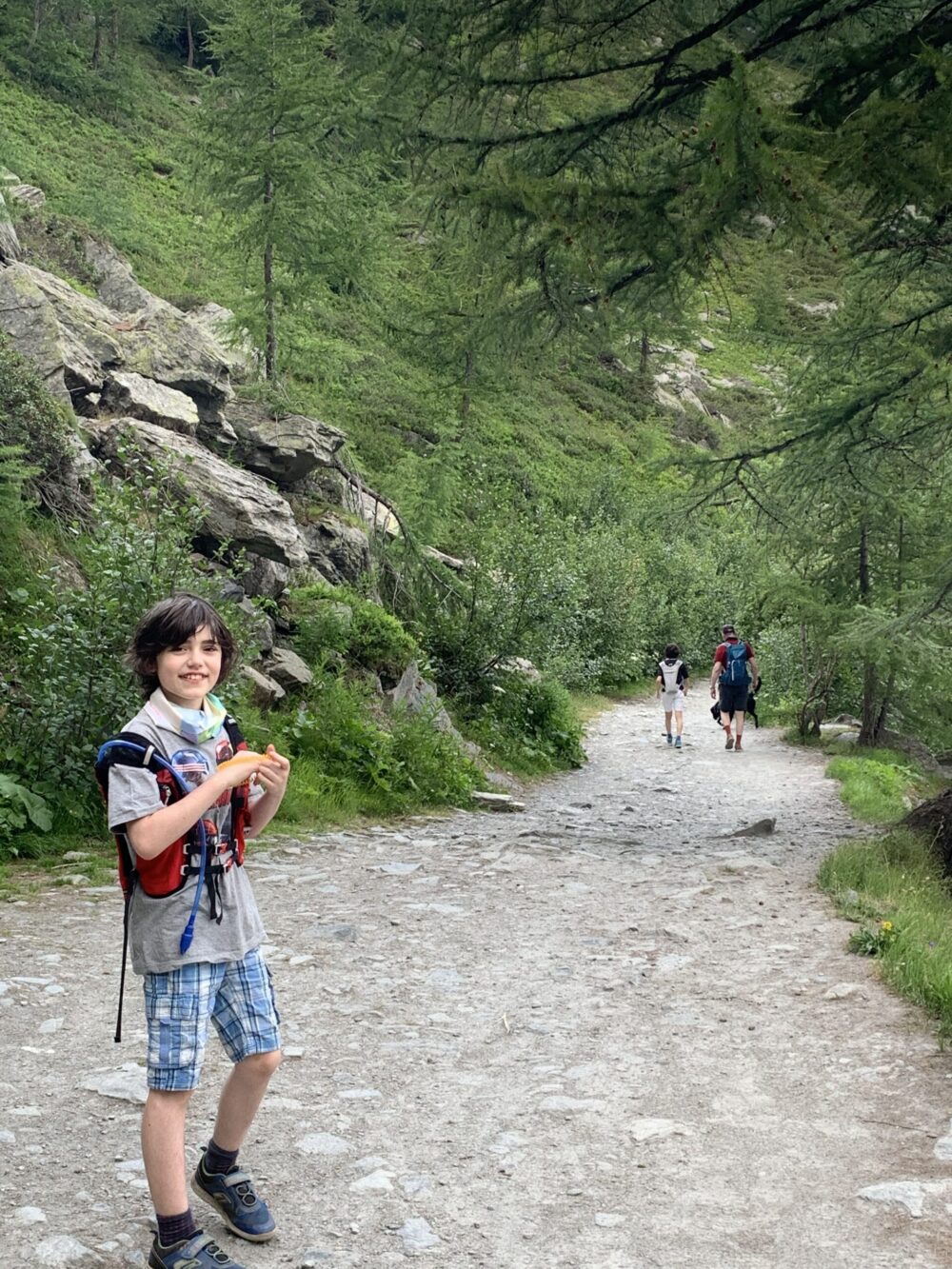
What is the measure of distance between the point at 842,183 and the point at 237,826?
17.3 ft

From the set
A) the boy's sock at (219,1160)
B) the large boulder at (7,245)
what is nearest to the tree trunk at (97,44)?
the large boulder at (7,245)

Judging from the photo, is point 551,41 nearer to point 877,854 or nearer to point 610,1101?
point 877,854

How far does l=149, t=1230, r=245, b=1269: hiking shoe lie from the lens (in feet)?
9.21

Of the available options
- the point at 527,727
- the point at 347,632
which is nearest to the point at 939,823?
the point at 347,632

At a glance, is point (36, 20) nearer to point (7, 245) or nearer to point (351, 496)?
point (7, 245)

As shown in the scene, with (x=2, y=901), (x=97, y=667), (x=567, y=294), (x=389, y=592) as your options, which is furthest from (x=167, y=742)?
(x=389, y=592)

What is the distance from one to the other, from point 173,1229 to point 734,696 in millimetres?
17018

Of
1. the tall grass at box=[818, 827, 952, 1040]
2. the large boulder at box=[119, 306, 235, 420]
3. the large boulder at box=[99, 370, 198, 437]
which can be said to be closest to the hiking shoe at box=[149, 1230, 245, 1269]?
the tall grass at box=[818, 827, 952, 1040]

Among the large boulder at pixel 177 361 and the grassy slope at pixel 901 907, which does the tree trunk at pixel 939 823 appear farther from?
the large boulder at pixel 177 361

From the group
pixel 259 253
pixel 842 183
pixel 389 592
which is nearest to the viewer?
pixel 842 183

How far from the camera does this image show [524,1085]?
14.2ft

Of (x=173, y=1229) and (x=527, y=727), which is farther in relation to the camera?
(x=527, y=727)

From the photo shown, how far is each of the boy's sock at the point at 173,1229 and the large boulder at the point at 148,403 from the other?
11.1 meters

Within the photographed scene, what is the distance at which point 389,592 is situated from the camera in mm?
14891
